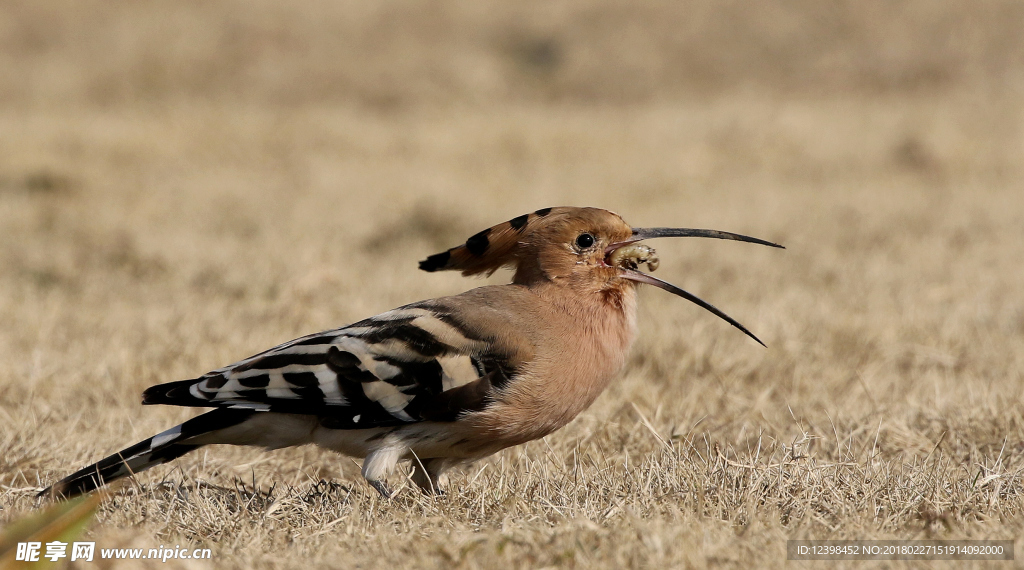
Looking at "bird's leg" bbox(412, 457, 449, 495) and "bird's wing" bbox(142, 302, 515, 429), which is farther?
"bird's leg" bbox(412, 457, 449, 495)

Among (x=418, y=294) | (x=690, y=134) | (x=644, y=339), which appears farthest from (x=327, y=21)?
(x=644, y=339)

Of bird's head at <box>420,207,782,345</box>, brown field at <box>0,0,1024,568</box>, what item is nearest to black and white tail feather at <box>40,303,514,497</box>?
brown field at <box>0,0,1024,568</box>

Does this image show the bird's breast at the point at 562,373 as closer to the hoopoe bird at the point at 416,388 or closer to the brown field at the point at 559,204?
the hoopoe bird at the point at 416,388

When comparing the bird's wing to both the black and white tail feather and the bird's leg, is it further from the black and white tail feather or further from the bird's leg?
the bird's leg

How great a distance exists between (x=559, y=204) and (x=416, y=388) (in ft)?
21.1

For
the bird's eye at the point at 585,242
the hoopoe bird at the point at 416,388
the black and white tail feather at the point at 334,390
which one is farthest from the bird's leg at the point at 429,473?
the bird's eye at the point at 585,242

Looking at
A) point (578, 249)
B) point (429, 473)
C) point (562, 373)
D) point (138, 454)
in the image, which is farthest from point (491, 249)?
point (138, 454)

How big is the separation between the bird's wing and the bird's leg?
198mm

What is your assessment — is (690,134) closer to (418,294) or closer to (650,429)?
(418,294)

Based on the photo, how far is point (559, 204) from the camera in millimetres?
8820

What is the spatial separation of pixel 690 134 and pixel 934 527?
10.3 metres

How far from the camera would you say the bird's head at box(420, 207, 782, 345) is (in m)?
2.75

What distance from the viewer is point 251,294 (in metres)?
5.42

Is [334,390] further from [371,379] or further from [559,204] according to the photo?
[559,204]
